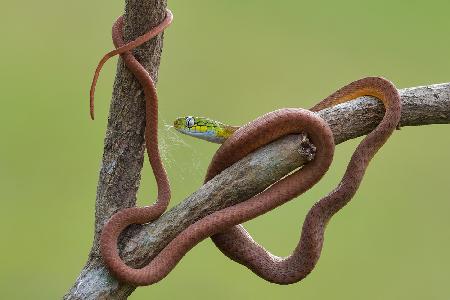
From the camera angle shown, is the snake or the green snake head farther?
the green snake head

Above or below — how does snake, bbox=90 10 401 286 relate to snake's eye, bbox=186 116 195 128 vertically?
below

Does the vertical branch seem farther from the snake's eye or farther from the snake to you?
the snake's eye

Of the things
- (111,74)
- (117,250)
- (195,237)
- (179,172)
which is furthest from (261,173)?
(111,74)

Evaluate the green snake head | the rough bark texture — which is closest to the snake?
the rough bark texture

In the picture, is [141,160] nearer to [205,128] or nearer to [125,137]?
[125,137]

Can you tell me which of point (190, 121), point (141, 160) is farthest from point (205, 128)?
point (141, 160)

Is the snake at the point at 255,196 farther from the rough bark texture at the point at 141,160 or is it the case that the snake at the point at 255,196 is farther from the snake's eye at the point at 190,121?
the snake's eye at the point at 190,121
